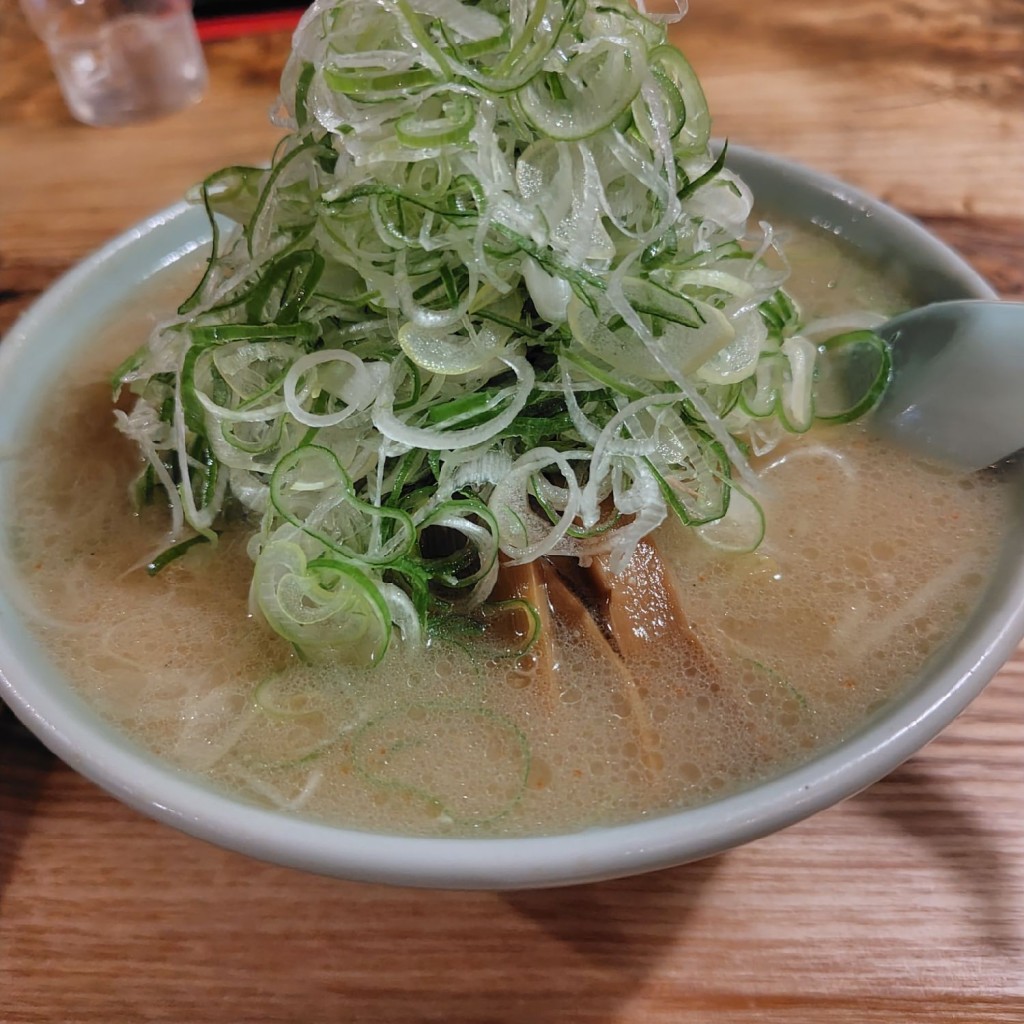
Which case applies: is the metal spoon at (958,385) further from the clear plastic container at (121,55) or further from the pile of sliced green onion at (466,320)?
the clear plastic container at (121,55)

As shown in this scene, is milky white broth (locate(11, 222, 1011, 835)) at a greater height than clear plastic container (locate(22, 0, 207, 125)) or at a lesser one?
lesser

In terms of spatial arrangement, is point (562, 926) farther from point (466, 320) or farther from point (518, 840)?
point (466, 320)

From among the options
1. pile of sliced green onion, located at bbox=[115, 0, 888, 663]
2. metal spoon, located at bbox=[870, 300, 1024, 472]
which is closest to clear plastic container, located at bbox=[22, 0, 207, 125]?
pile of sliced green onion, located at bbox=[115, 0, 888, 663]

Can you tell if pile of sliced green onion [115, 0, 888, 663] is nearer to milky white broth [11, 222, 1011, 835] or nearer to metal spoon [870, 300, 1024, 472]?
milky white broth [11, 222, 1011, 835]

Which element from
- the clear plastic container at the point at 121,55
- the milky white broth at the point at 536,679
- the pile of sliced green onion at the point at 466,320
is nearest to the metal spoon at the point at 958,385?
the milky white broth at the point at 536,679

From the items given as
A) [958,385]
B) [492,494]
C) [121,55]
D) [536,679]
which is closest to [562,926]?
[536,679]

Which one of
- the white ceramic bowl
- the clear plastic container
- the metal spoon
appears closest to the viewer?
the white ceramic bowl
